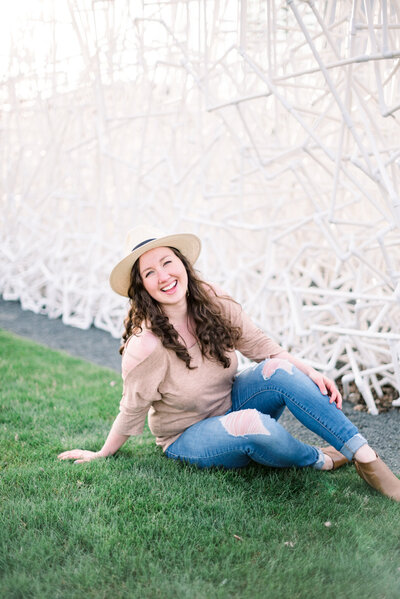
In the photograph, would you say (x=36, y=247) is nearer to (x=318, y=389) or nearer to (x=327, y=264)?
(x=327, y=264)

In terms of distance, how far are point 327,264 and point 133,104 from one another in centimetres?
276

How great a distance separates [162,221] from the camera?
200 inches

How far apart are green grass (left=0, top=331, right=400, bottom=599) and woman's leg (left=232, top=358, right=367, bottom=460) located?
0.23 metres

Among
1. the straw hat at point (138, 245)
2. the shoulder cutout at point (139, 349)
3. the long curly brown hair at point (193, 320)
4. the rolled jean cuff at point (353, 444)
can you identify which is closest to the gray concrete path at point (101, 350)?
the rolled jean cuff at point (353, 444)

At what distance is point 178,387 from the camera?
2.07 metres

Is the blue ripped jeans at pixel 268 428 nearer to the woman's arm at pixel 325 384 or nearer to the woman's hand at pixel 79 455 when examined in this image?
the woman's arm at pixel 325 384

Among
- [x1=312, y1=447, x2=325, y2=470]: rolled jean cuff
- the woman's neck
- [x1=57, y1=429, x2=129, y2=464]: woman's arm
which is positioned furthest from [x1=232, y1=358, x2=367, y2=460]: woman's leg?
[x1=57, y1=429, x2=129, y2=464]: woman's arm

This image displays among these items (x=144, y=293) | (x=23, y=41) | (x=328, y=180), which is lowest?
(x=144, y=293)

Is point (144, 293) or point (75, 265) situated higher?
point (144, 293)

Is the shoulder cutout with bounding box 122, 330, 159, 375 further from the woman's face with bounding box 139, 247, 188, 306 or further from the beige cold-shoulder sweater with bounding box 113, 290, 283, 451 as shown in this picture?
the woman's face with bounding box 139, 247, 188, 306

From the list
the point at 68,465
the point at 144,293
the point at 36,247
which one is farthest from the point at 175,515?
the point at 36,247

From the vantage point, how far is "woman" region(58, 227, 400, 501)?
1.99 metres

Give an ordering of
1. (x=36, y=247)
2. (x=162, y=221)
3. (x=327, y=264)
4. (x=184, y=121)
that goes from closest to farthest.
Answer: (x=327, y=264)
(x=184, y=121)
(x=162, y=221)
(x=36, y=247)

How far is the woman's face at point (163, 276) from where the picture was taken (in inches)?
81.0
